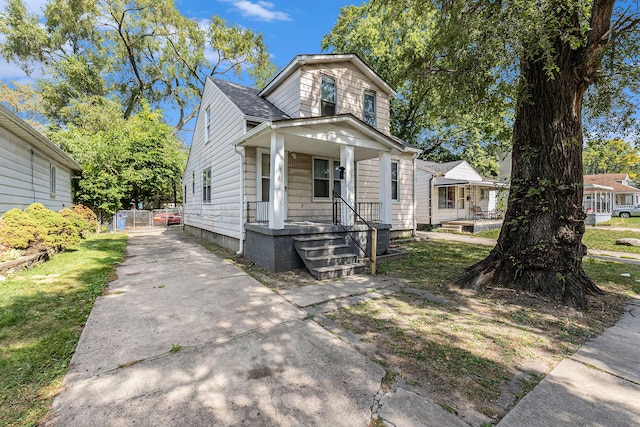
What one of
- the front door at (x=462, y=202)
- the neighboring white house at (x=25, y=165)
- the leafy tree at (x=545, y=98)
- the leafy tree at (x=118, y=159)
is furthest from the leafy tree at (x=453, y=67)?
the leafy tree at (x=118, y=159)

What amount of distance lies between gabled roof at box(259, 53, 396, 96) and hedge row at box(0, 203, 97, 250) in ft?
23.9

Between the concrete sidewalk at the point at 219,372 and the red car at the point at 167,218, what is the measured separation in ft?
59.7

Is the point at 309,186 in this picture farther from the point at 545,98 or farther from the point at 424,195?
the point at 424,195

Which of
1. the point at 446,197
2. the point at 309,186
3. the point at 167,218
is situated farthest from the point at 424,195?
the point at 167,218

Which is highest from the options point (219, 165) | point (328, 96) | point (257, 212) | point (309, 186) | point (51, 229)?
point (328, 96)

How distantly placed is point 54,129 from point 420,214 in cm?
2316

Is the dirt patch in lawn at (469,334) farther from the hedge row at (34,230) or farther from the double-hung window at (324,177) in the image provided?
the hedge row at (34,230)

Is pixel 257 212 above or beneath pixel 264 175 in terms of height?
beneath

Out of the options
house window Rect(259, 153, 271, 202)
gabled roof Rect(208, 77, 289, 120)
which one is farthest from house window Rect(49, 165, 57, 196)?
house window Rect(259, 153, 271, 202)

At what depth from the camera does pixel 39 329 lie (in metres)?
3.26

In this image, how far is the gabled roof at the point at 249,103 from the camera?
7.94 metres

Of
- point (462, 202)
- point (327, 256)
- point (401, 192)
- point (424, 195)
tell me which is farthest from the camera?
point (462, 202)

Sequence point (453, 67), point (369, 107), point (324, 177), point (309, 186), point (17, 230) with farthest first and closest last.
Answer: point (369, 107)
point (324, 177)
point (309, 186)
point (17, 230)
point (453, 67)

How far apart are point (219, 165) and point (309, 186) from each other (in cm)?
327
